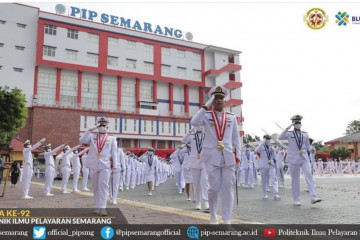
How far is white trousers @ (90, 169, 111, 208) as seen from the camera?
7.61 m

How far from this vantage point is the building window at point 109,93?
2041 inches

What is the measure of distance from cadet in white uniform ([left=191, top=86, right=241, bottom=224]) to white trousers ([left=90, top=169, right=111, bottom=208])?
2960 mm

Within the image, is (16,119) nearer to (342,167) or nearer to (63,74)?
(63,74)

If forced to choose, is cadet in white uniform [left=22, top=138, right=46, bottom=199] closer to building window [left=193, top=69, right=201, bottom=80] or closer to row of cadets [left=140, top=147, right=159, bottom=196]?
row of cadets [left=140, top=147, right=159, bottom=196]

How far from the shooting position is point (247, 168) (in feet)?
59.6

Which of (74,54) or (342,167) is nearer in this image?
(342,167)

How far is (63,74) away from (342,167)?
40.9 m

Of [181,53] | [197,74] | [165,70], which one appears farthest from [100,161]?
[197,74]

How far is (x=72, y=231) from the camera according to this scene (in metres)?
4.86

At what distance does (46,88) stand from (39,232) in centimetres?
4741

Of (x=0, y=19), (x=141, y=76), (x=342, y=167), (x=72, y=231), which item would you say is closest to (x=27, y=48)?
(x=0, y=19)

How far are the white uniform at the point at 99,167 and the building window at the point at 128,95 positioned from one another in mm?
45420

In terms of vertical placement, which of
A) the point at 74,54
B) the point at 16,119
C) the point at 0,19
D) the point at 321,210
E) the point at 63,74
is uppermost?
the point at 0,19

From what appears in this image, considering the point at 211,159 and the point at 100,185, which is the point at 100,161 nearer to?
the point at 100,185
